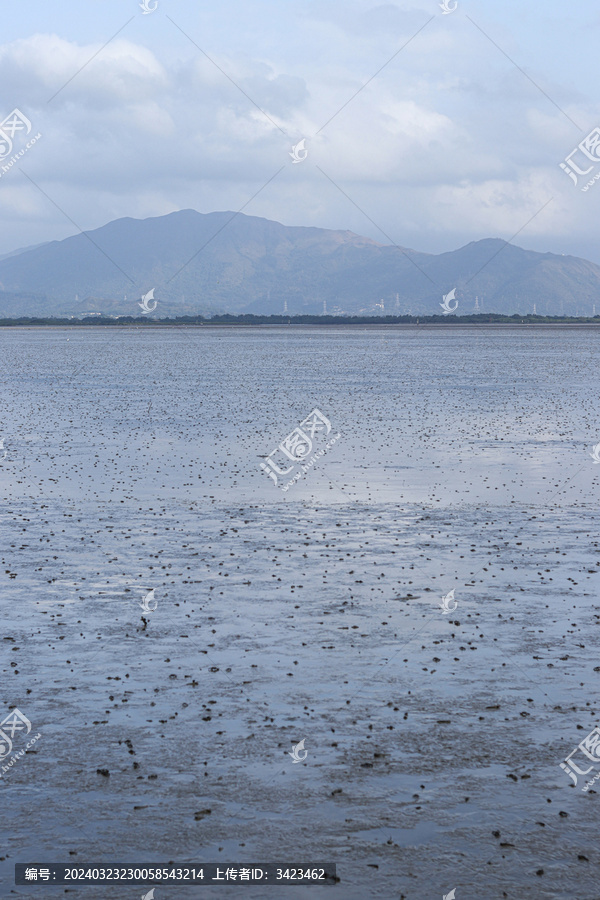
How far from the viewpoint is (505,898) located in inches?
420

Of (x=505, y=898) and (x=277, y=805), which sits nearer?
(x=505, y=898)

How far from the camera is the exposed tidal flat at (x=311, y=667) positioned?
11.8 metres

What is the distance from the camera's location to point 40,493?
3481 cm

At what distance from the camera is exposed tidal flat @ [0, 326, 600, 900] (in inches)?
464

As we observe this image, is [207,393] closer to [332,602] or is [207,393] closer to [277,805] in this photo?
[332,602]

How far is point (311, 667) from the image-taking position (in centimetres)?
1752

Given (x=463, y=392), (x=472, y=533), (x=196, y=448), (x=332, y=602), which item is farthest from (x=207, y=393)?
(x=332, y=602)

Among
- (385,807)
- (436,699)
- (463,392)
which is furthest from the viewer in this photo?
(463,392)

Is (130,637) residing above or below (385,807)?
above

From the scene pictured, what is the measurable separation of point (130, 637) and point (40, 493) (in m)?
16.9

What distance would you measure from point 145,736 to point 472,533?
15.4 meters

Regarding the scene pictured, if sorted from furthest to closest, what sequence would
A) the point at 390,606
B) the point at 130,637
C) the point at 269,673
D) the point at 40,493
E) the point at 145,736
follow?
the point at 40,493, the point at 390,606, the point at 130,637, the point at 269,673, the point at 145,736

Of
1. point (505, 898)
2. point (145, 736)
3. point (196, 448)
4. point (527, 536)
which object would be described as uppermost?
point (196, 448)

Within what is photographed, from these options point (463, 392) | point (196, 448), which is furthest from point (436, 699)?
point (463, 392)
